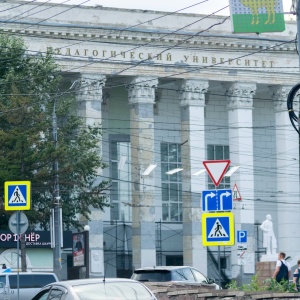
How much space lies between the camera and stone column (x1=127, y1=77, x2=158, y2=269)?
228ft

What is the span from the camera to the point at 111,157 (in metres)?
73.5

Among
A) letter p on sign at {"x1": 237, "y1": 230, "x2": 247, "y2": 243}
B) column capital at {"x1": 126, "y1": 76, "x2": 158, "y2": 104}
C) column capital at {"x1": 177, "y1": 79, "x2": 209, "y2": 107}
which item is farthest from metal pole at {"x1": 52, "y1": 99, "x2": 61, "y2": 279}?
column capital at {"x1": 177, "y1": 79, "x2": 209, "y2": 107}

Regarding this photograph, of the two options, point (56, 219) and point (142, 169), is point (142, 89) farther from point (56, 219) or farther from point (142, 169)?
point (56, 219)

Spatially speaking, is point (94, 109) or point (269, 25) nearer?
point (269, 25)

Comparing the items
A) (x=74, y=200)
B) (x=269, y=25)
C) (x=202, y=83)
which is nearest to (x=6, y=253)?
(x=74, y=200)

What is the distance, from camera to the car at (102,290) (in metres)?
23.0

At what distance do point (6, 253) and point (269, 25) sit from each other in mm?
30898

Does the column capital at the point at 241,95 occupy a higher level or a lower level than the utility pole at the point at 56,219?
higher

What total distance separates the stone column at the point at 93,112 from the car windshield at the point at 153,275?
28286 millimetres

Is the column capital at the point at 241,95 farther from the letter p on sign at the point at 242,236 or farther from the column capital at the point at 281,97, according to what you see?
the letter p on sign at the point at 242,236

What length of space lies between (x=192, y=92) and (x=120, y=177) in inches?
248

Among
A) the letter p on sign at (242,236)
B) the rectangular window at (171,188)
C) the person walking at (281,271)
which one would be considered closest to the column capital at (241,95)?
the rectangular window at (171,188)

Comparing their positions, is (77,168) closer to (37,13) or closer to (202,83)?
(37,13)

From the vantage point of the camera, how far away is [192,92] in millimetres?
71562
